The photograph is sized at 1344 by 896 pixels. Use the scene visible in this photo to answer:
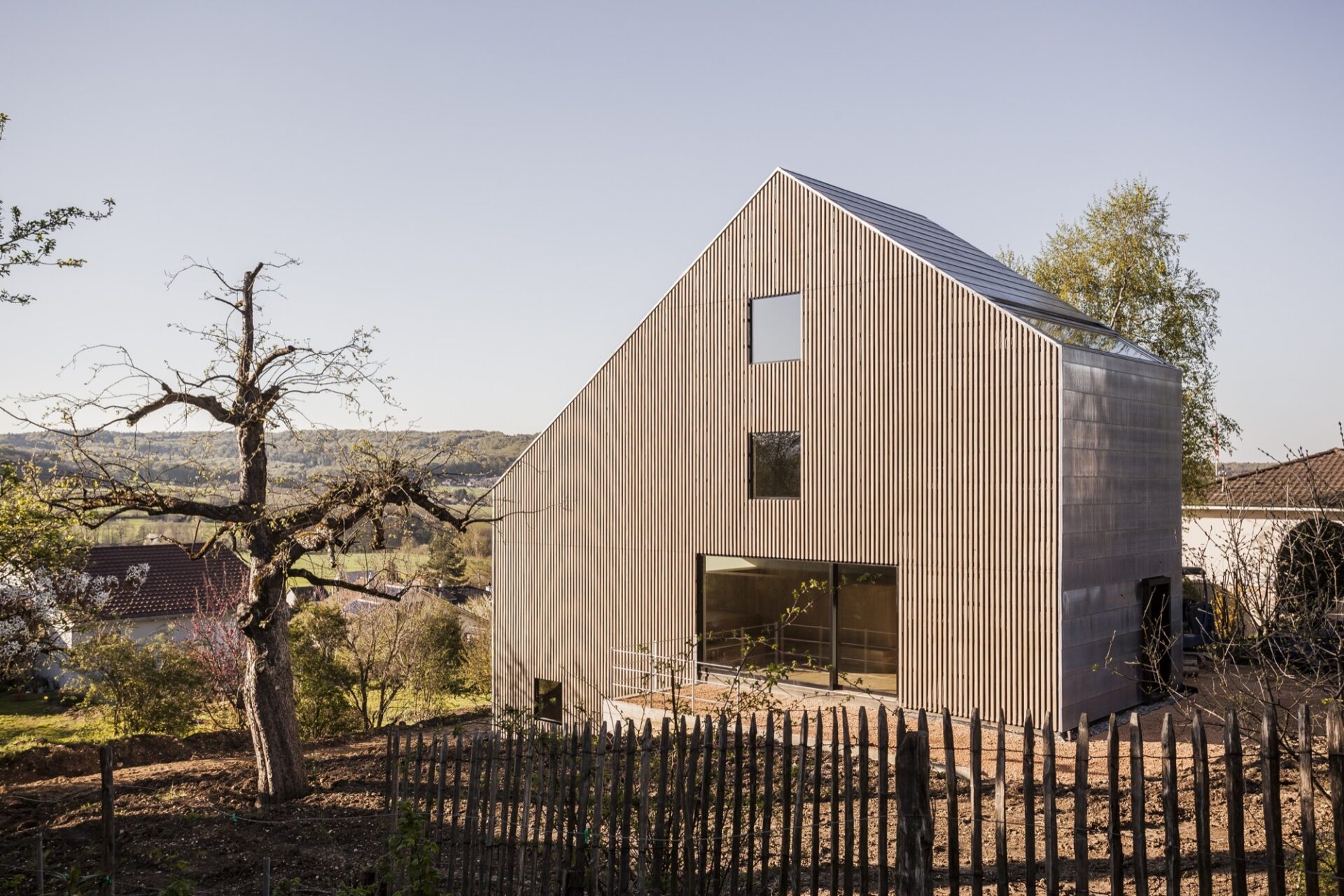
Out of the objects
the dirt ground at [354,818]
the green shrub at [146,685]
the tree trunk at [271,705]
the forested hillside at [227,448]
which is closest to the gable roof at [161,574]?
the green shrub at [146,685]

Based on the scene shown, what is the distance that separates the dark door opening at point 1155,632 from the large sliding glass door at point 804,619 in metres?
3.43

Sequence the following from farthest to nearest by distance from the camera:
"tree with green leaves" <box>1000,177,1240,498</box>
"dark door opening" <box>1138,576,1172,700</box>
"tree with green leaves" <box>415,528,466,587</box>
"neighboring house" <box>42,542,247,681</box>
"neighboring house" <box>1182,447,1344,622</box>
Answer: "neighboring house" <box>42,542,247,681</box>, "tree with green leaves" <box>415,528,466,587</box>, "tree with green leaves" <box>1000,177,1240,498</box>, "dark door opening" <box>1138,576,1172,700</box>, "neighboring house" <box>1182,447,1344,622</box>

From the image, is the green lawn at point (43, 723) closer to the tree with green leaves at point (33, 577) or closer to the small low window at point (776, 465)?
the tree with green leaves at point (33, 577)

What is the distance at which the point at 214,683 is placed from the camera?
17.9 metres

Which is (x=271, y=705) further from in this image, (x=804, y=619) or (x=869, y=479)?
(x=869, y=479)

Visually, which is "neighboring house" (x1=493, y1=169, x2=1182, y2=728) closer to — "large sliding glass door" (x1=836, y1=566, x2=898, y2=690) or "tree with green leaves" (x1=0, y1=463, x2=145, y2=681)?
"large sliding glass door" (x1=836, y1=566, x2=898, y2=690)

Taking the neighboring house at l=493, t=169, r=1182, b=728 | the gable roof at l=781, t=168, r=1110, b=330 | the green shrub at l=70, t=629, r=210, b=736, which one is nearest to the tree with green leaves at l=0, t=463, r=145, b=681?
the green shrub at l=70, t=629, r=210, b=736

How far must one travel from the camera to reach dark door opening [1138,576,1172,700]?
1309cm

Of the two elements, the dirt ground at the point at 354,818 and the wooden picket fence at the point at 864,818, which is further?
the dirt ground at the point at 354,818

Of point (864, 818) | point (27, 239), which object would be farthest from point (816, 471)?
point (27, 239)

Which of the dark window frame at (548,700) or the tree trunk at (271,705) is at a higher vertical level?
the tree trunk at (271,705)

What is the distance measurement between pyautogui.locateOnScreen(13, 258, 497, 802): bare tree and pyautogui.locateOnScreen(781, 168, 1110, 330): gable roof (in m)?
7.19

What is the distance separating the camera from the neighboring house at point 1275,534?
721 centimetres

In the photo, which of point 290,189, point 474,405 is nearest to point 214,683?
point 474,405
